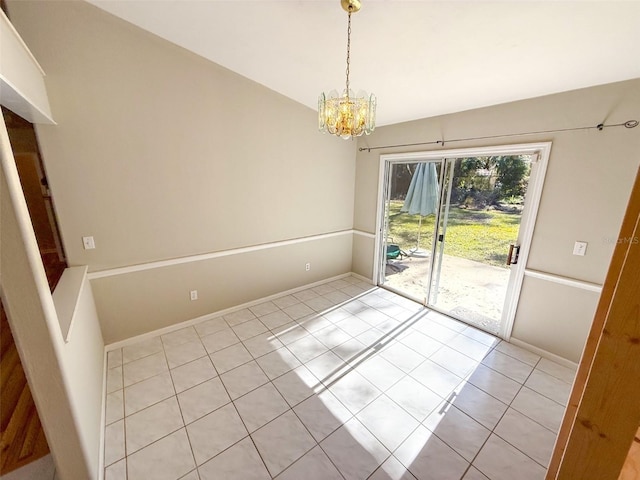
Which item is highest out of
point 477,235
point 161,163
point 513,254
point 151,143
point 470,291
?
point 151,143

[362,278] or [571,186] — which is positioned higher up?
[571,186]

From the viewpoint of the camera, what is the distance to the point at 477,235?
3.04 metres

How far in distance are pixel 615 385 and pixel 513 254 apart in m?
2.29

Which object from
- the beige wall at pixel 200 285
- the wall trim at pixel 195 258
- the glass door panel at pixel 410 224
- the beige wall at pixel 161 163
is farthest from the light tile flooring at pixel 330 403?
the glass door panel at pixel 410 224

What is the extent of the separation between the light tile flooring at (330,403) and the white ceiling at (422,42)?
2.52m

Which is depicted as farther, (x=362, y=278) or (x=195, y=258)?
(x=362, y=278)

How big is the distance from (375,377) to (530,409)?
46.6 inches

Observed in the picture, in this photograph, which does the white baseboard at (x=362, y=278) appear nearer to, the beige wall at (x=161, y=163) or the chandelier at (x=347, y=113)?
the beige wall at (x=161, y=163)

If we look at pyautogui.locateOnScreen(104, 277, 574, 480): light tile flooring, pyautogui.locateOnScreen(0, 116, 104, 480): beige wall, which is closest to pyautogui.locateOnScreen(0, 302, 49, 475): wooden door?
pyautogui.locateOnScreen(104, 277, 574, 480): light tile flooring

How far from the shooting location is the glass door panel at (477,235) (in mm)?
2662

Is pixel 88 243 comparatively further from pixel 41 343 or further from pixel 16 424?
pixel 41 343

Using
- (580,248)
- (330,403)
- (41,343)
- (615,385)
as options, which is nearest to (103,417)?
(41,343)

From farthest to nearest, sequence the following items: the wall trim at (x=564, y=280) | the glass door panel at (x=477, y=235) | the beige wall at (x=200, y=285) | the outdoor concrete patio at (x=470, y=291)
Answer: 1. the outdoor concrete patio at (x=470, y=291)
2. the glass door panel at (x=477, y=235)
3. the beige wall at (x=200, y=285)
4. the wall trim at (x=564, y=280)

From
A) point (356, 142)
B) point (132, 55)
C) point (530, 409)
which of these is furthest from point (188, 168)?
point (530, 409)
